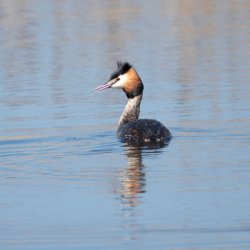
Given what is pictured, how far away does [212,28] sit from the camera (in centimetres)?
2389

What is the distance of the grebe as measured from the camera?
1196cm

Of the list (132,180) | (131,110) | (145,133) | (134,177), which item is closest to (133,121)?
(145,133)

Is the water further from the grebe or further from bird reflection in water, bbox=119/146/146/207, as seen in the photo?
the grebe

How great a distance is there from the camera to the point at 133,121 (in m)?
12.6

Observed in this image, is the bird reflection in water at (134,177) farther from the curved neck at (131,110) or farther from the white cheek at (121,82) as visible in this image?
the white cheek at (121,82)

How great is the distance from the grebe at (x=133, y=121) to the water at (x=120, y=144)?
0.61ft

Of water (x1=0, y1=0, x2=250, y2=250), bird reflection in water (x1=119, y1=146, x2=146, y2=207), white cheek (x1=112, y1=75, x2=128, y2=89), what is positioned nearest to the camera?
water (x1=0, y1=0, x2=250, y2=250)

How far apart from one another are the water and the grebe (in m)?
0.18

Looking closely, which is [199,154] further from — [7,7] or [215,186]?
[7,7]

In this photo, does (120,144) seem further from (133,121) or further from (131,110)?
(131,110)

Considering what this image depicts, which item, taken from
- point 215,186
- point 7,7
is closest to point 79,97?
point 215,186

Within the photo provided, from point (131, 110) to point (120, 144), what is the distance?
5.01ft

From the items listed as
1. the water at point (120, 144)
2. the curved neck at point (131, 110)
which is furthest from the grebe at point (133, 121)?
the water at point (120, 144)

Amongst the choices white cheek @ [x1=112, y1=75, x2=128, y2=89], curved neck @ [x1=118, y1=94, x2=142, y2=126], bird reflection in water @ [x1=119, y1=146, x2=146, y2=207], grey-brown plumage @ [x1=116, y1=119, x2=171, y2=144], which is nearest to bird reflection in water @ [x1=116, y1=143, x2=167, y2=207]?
bird reflection in water @ [x1=119, y1=146, x2=146, y2=207]
